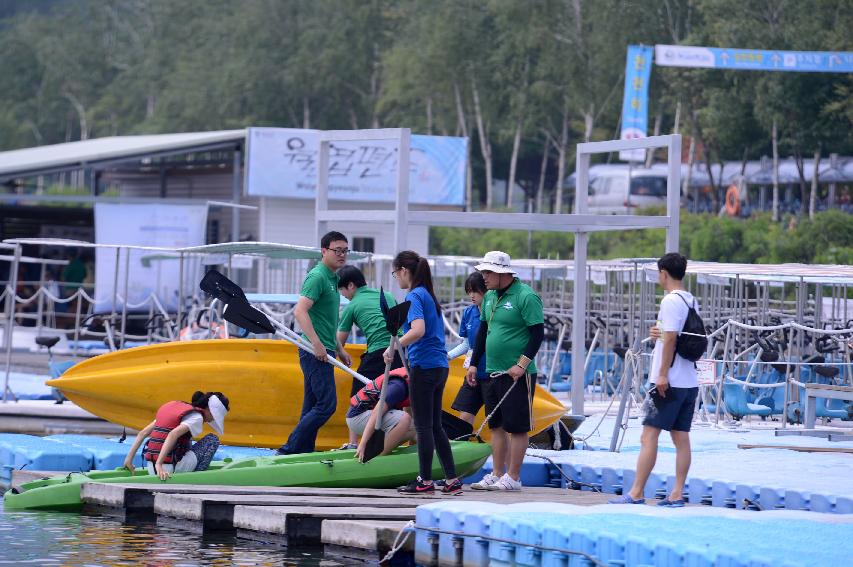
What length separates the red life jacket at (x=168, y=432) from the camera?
34.7 feet

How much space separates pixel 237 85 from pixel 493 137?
13172 mm

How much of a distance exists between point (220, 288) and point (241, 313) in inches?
12.8

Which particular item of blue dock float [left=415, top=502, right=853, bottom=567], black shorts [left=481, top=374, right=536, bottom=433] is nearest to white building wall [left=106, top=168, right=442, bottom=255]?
black shorts [left=481, top=374, right=536, bottom=433]

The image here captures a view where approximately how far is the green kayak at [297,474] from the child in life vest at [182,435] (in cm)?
14

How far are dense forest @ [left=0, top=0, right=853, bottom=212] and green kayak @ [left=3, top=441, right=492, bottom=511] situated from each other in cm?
3027

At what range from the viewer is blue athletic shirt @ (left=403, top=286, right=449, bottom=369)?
9.62m

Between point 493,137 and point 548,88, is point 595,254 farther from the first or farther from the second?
point 493,137

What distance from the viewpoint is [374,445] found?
10281 millimetres

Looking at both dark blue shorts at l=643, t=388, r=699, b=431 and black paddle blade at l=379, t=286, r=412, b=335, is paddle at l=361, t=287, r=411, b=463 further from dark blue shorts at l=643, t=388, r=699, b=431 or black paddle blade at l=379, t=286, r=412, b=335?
dark blue shorts at l=643, t=388, r=699, b=431

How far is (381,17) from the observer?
61.0 meters

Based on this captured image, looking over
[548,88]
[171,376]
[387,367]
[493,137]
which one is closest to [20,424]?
[171,376]

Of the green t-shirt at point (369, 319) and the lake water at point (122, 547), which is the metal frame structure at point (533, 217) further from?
the lake water at point (122, 547)

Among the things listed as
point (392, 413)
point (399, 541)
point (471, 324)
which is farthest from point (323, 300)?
point (399, 541)

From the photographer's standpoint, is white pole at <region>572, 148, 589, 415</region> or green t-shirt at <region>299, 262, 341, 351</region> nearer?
green t-shirt at <region>299, 262, 341, 351</region>
